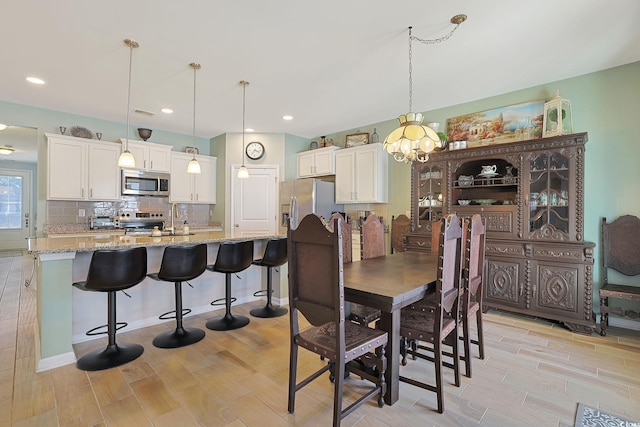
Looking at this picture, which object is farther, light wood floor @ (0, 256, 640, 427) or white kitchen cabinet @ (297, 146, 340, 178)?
white kitchen cabinet @ (297, 146, 340, 178)

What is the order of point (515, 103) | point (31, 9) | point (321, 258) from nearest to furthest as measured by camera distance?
point (321, 258)
point (31, 9)
point (515, 103)

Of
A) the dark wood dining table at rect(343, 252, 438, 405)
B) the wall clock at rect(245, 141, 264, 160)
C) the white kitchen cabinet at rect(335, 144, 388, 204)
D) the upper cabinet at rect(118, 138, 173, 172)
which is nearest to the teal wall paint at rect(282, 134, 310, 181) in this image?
the wall clock at rect(245, 141, 264, 160)

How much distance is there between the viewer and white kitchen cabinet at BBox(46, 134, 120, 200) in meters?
4.45

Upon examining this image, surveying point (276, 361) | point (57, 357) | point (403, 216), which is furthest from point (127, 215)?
point (403, 216)

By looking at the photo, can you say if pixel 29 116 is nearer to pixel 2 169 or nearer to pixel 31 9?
pixel 31 9

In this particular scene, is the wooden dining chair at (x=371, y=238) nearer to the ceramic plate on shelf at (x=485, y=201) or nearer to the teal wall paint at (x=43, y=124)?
the ceramic plate on shelf at (x=485, y=201)

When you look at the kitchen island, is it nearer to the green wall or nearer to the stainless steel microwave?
the stainless steel microwave

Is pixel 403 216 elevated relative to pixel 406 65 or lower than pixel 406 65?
lower

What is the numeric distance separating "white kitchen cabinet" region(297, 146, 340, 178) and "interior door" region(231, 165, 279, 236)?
1.69 feet

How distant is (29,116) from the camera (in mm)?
4422

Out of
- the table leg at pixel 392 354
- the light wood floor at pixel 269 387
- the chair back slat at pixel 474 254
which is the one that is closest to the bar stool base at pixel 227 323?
the light wood floor at pixel 269 387

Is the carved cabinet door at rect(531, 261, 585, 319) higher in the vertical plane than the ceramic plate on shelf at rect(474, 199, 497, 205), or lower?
lower

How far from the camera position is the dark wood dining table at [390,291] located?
1677mm

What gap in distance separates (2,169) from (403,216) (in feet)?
34.8
